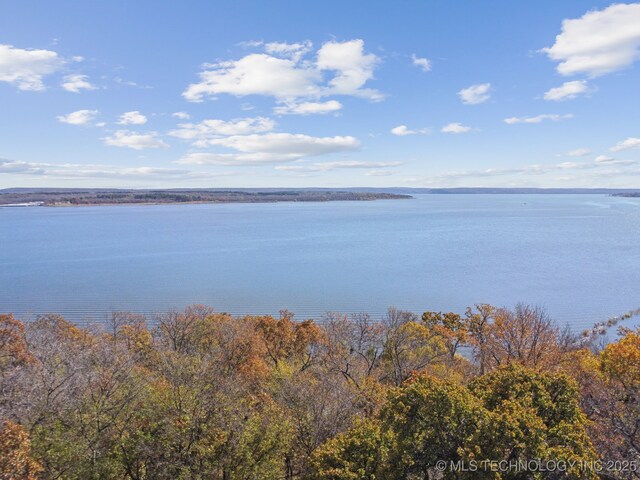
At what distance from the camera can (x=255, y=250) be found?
98562 mm

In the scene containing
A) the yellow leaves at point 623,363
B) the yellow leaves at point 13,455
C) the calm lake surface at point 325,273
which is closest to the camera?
the yellow leaves at point 13,455

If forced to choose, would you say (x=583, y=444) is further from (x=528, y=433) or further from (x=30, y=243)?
(x=30, y=243)

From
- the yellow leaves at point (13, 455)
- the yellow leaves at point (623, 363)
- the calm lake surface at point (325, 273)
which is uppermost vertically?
the yellow leaves at point (13, 455)

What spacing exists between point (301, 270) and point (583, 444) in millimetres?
64567

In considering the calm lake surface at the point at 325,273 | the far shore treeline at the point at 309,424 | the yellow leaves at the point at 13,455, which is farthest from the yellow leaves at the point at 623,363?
the calm lake surface at the point at 325,273

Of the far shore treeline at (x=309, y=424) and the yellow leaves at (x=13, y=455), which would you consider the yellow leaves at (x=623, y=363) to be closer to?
the far shore treeline at (x=309, y=424)

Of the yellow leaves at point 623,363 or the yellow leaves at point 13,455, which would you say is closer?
the yellow leaves at point 13,455

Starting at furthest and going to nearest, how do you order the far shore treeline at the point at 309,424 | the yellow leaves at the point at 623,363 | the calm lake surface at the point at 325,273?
the calm lake surface at the point at 325,273, the yellow leaves at the point at 623,363, the far shore treeline at the point at 309,424

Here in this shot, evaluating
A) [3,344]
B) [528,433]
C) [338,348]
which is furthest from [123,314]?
[528,433]

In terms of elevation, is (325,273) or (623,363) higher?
(623,363)

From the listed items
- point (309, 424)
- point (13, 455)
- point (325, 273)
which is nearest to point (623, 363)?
point (309, 424)

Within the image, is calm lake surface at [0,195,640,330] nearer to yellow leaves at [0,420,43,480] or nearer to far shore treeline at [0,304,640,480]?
far shore treeline at [0,304,640,480]

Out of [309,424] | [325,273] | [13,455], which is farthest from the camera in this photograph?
[325,273]

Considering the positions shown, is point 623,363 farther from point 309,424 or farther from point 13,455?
point 13,455
